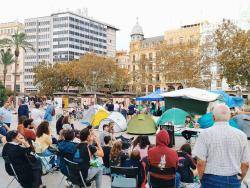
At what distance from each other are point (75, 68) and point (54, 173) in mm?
55482

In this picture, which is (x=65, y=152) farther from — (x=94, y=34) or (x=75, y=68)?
(x=94, y=34)

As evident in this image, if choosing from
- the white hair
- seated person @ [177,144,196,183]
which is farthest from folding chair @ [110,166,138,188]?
the white hair

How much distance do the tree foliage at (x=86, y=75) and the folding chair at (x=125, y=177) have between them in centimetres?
5686

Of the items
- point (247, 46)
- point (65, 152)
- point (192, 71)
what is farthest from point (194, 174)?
point (192, 71)

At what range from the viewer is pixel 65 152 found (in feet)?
23.9

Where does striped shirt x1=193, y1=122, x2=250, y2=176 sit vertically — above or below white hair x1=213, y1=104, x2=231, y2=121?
below

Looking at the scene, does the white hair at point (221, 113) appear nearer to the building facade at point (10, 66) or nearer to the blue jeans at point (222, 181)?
the blue jeans at point (222, 181)

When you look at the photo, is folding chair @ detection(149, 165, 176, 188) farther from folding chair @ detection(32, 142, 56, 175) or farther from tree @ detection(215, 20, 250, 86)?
tree @ detection(215, 20, 250, 86)

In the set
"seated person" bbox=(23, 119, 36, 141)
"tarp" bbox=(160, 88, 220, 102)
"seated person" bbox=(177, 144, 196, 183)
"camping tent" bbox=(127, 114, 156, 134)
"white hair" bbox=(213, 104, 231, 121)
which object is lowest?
"camping tent" bbox=(127, 114, 156, 134)

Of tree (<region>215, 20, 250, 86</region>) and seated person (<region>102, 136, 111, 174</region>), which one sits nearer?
seated person (<region>102, 136, 111, 174</region>)

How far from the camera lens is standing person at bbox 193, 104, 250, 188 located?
430 cm

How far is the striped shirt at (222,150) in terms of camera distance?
14.1ft

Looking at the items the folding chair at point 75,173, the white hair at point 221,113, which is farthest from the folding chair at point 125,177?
the white hair at point 221,113

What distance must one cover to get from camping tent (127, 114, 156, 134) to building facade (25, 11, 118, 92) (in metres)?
99.8
